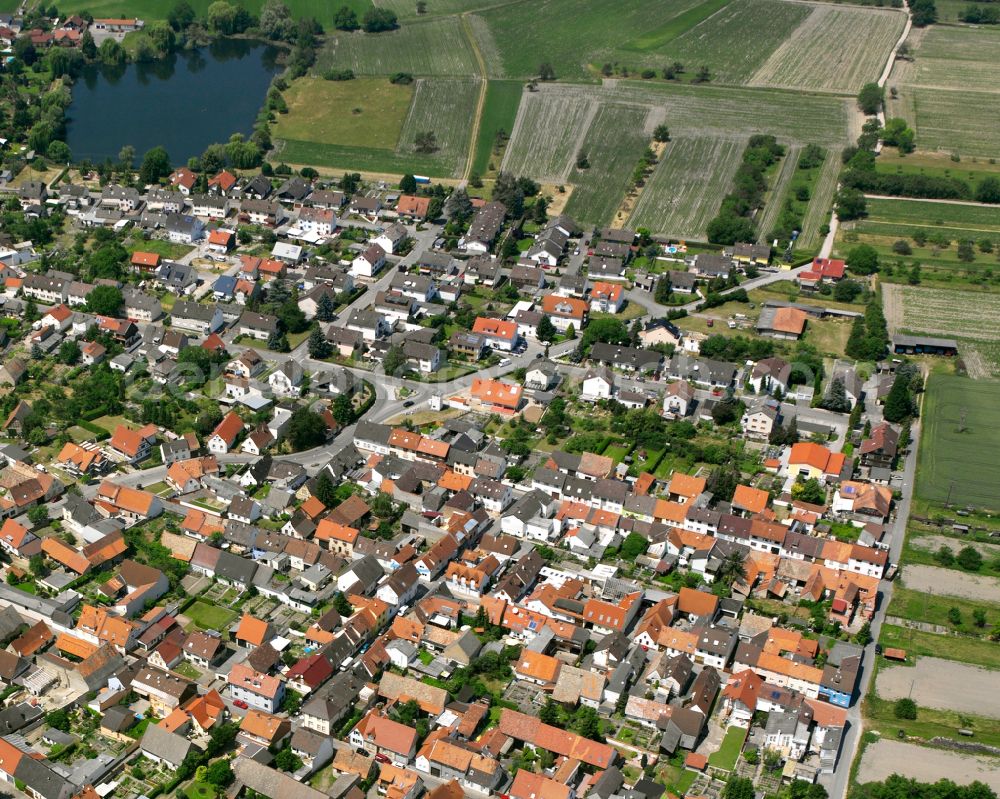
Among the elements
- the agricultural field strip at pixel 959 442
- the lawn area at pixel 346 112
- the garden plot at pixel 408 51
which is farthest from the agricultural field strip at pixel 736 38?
the agricultural field strip at pixel 959 442

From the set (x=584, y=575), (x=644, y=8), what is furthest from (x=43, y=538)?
(x=644, y=8)

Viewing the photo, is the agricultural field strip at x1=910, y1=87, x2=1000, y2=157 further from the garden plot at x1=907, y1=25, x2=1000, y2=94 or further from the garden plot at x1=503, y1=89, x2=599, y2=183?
the garden plot at x1=503, y1=89, x2=599, y2=183

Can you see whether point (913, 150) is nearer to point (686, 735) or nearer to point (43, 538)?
point (686, 735)

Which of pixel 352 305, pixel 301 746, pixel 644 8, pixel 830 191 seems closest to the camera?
pixel 301 746

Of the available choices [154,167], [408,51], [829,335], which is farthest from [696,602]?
[408,51]

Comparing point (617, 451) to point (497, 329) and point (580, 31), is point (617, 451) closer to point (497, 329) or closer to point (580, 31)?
point (497, 329)

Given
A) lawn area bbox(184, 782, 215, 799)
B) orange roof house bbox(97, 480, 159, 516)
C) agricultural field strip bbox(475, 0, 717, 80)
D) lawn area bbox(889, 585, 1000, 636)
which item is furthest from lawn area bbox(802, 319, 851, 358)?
agricultural field strip bbox(475, 0, 717, 80)
